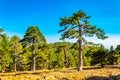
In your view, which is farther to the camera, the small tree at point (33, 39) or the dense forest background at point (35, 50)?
the small tree at point (33, 39)

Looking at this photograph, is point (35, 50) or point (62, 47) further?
point (62, 47)

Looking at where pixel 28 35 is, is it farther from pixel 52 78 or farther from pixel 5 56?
pixel 52 78

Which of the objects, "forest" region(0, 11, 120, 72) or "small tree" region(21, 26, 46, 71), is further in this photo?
"small tree" region(21, 26, 46, 71)

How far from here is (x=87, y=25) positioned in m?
43.6

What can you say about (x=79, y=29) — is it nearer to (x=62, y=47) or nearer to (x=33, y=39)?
(x=33, y=39)

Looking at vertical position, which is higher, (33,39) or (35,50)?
(33,39)

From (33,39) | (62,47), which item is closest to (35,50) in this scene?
(33,39)

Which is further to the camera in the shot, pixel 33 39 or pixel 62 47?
pixel 62 47

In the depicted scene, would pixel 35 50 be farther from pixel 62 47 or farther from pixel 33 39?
pixel 62 47

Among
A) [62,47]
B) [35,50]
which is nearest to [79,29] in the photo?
[35,50]

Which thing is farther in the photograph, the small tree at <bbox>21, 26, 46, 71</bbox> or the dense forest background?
the small tree at <bbox>21, 26, 46, 71</bbox>

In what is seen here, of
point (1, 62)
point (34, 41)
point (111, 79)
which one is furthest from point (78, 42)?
point (1, 62)

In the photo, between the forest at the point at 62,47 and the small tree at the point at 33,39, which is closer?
the forest at the point at 62,47

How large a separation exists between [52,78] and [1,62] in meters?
43.3
